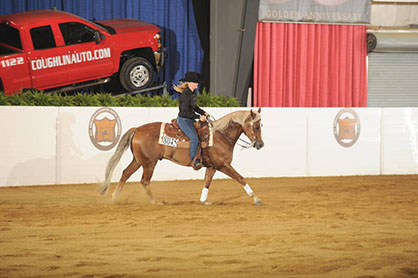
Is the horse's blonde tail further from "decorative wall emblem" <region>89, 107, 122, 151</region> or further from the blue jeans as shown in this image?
"decorative wall emblem" <region>89, 107, 122, 151</region>

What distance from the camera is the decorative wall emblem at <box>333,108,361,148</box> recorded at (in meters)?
15.7

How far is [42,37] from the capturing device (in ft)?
52.1

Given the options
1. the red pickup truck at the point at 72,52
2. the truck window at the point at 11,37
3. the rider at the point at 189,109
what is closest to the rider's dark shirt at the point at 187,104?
the rider at the point at 189,109

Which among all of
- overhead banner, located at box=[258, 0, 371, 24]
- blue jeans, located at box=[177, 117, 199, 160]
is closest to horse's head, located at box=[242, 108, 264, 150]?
blue jeans, located at box=[177, 117, 199, 160]

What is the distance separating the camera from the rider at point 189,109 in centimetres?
997

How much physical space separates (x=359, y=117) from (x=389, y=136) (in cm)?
109

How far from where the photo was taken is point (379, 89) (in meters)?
21.3

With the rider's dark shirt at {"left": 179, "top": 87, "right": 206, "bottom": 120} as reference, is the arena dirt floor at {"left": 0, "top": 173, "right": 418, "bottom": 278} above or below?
below

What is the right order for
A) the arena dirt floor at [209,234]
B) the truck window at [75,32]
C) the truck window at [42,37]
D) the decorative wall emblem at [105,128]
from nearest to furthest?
the arena dirt floor at [209,234]
the decorative wall emblem at [105,128]
the truck window at [42,37]
the truck window at [75,32]

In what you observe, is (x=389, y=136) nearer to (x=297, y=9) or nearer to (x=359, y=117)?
(x=359, y=117)

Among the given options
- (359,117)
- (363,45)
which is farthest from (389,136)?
(363,45)

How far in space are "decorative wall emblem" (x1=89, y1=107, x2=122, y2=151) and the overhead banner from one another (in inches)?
293

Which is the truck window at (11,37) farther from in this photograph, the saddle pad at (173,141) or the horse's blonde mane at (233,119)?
the horse's blonde mane at (233,119)

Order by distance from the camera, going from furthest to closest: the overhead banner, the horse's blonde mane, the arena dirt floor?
the overhead banner → the horse's blonde mane → the arena dirt floor
